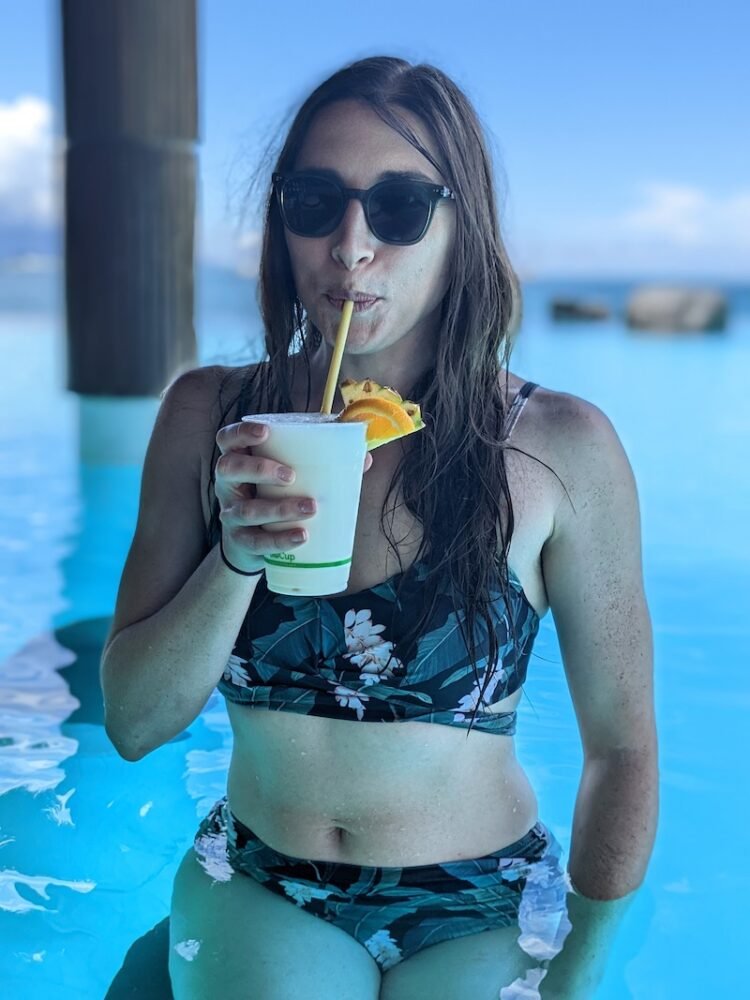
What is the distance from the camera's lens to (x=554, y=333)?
21.5 m

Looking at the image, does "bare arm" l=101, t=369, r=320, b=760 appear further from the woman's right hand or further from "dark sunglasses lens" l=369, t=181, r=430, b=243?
"dark sunglasses lens" l=369, t=181, r=430, b=243

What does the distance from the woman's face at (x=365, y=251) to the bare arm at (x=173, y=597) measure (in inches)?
10.3

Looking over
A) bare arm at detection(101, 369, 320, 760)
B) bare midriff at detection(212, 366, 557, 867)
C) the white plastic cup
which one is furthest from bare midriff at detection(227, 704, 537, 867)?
the white plastic cup

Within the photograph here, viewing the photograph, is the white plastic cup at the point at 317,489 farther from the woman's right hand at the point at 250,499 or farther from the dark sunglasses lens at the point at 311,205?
the dark sunglasses lens at the point at 311,205

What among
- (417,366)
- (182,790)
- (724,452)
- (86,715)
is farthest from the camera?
(724,452)

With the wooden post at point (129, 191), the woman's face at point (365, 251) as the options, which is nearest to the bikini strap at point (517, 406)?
the woman's face at point (365, 251)

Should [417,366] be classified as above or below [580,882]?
above

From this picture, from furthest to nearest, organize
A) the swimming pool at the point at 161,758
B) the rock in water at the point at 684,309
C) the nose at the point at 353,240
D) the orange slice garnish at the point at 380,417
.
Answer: the rock in water at the point at 684,309
the swimming pool at the point at 161,758
the nose at the point at 353,240
the orange slice garnish at the point at 380,417

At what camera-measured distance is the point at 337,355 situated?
1221 millimetres

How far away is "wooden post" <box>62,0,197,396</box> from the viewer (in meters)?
5.93

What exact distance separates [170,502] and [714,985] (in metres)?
1.44

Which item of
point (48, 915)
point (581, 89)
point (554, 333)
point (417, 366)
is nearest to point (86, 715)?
point (48, 915)

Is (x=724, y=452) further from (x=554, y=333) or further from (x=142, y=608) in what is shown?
(x=554, y=333)

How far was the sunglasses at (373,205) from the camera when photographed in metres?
1.38
